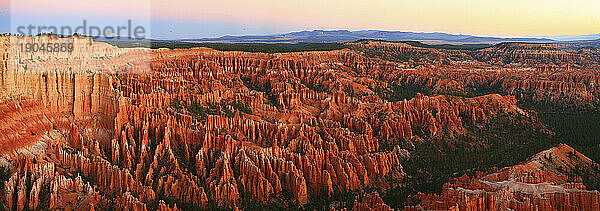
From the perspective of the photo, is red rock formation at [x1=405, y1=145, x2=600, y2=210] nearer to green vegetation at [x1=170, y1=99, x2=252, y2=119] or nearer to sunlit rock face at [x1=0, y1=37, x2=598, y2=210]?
sunlit rock face at [x1=0, y1=37, x2=598, y2=210]

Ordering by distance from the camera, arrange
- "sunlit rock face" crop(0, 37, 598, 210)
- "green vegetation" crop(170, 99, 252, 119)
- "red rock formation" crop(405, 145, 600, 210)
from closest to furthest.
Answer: "red rock formation" crop(405, 145, 600, 210)
"sunlit rock face" crop(0, 37, 598, 210)
"green vegetation" crop(170, 99, 252, 119)

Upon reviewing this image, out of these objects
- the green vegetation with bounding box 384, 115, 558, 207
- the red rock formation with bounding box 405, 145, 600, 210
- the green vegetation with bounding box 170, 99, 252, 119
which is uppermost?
→ the green vegetation with bounding box 170, 99, 252, 119

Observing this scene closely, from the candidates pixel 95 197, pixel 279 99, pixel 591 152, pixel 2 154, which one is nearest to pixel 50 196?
pixel 95 197

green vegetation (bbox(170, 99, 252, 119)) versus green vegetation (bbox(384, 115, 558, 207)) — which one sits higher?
green vegetation (bbox(170, 99, 252, 119))

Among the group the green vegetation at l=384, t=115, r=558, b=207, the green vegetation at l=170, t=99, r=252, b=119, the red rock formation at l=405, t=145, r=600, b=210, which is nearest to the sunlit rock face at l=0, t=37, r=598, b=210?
the green vegetation at l=170, t=99, r=252, b=119

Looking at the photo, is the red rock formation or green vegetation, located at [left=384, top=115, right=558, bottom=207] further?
green vegetation, located at [left=384, top=115, right=558, bottom=207]

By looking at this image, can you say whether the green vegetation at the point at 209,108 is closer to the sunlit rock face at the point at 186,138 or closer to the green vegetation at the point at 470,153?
the sunlit rock face at the point at 186,138

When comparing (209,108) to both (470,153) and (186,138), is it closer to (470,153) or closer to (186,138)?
(186,138)

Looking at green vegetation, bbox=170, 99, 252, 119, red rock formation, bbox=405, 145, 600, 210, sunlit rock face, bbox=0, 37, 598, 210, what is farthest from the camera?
green vegetation, bbox=170, 99, 252, 119

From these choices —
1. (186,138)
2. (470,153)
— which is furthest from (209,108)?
(470,153)
